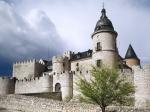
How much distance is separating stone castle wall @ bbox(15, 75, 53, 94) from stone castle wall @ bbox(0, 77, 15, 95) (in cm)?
100

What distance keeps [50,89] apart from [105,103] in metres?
22.2

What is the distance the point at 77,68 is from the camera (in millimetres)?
60562

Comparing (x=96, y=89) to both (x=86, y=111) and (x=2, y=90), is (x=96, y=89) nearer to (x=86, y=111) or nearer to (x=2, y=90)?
(x=86, y=111)

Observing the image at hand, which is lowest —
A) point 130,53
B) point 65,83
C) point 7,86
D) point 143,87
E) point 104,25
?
point 143,87

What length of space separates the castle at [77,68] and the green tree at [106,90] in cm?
980

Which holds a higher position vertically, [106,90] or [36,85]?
[36,85]

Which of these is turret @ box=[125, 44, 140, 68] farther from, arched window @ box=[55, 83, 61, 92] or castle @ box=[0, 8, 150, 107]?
arched window @ box=[55, 83, 61, 92]

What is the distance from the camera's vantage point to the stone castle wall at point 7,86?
60.7m

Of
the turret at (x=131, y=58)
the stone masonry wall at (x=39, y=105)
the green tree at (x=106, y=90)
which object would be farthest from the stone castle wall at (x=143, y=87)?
the turret at (x=131, y=58)

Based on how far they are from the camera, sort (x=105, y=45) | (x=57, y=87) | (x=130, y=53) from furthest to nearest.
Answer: (x=130, y=53) → (x=57, y=87) → (x=105, y=45)

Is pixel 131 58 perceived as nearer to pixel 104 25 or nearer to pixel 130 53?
pixel 130 53

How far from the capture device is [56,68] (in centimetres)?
5756

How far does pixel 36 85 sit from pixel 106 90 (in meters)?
25.7

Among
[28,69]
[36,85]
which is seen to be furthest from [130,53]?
[28,69]
